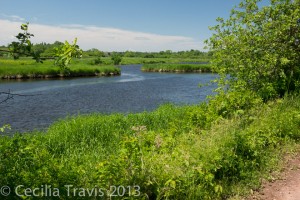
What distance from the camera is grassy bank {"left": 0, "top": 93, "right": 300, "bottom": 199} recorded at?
5906 mm

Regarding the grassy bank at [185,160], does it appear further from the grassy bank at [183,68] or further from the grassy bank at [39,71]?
the grassy bank at [183,68]

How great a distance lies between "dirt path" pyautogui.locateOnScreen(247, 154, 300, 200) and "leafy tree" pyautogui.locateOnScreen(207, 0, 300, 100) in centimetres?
542

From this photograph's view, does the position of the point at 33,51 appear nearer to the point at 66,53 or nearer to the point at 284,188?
the point at 66,53

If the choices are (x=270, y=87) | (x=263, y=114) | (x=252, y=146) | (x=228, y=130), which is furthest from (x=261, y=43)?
(x=252, y=146)

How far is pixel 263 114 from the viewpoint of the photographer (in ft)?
33.8

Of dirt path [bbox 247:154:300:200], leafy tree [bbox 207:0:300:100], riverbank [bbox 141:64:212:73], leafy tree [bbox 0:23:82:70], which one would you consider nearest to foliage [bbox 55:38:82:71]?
leafy tree [bbox 0:23:82:70]

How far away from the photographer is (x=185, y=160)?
6.45 meters

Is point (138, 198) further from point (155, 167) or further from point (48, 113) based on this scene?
point (48, 113)

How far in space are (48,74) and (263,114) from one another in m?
52.9

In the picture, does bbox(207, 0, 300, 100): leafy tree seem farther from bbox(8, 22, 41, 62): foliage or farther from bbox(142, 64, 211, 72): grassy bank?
bbox(142, 64, 211, 72): grassy bank

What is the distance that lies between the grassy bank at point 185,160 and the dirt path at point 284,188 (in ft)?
0.82

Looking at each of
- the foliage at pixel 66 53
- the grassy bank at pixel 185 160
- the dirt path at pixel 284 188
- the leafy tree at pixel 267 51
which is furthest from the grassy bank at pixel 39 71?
the foliage at pixel 66 53

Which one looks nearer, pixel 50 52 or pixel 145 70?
pixel 50 52

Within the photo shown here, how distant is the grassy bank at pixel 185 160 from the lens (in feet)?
19.4
